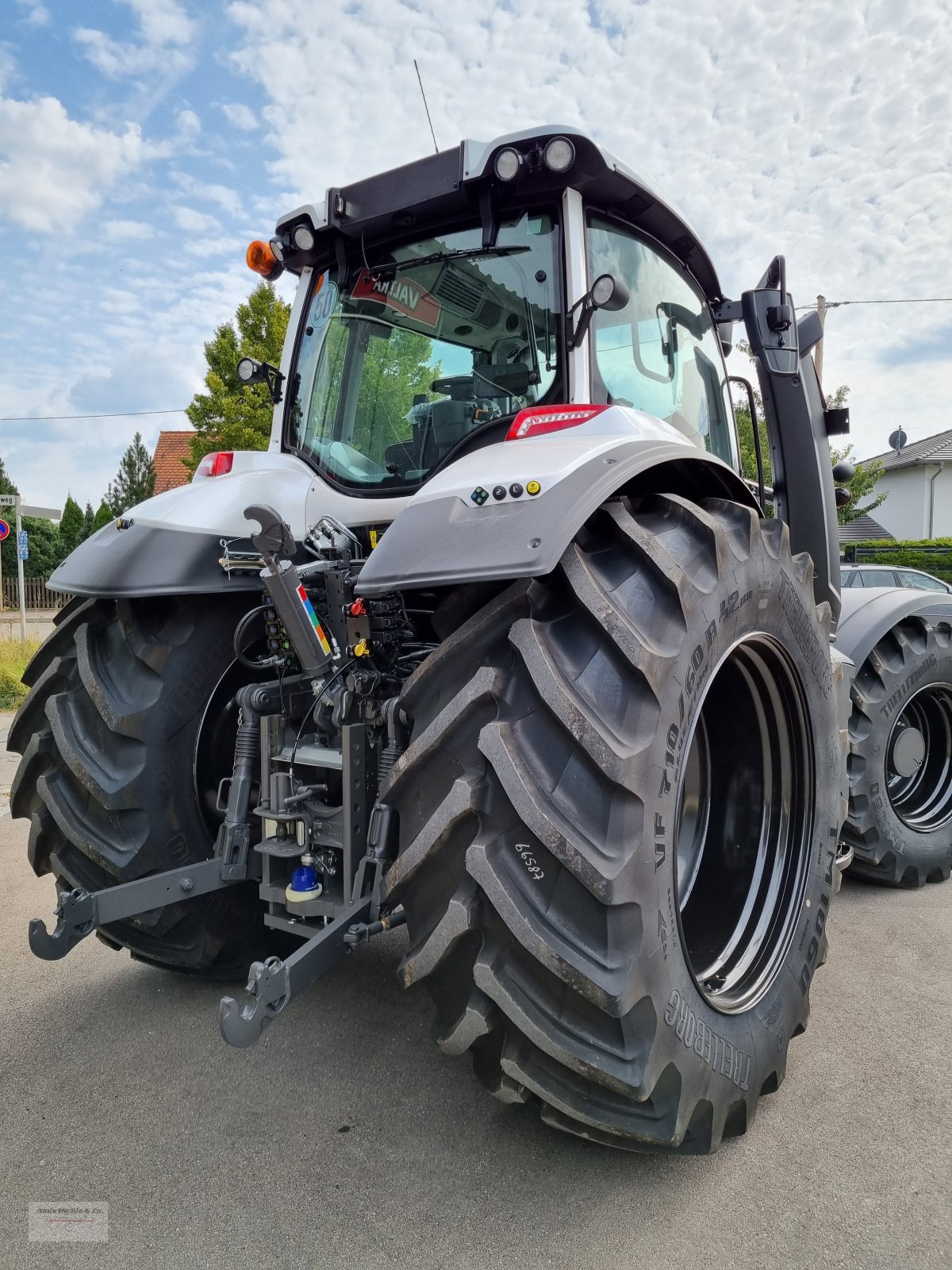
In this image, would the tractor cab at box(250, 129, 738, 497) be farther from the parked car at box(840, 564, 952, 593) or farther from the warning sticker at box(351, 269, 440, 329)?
the parked car at box(840, 564, 952, 593)

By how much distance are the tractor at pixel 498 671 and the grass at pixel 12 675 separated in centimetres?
696

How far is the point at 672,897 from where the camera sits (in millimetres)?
1808

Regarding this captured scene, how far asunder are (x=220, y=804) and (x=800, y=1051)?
186 centimetres

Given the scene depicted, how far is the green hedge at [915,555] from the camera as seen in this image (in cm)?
2486

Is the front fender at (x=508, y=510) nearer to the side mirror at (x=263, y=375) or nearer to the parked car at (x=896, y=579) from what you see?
the side mirror at (x=263, y=375)

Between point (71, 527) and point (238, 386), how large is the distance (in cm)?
2292

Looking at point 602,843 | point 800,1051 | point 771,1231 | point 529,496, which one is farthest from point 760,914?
point 529,496

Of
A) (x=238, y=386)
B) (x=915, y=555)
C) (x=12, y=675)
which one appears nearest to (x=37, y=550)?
(x=238, y=386)

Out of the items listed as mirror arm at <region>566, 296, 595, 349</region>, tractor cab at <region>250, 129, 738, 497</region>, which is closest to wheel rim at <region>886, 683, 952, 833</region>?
tractor cab at <region>250, 129, 738, 497</region>

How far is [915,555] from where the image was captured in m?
25.4

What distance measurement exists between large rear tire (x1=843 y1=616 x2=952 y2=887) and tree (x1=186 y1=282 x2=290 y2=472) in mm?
14754

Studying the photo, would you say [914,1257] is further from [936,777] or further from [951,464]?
[951,464]

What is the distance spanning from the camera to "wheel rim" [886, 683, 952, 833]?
4.20 m

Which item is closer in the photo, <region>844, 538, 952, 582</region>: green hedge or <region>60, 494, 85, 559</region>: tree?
<region>844, 538, 952, 582</region>: green hedge
